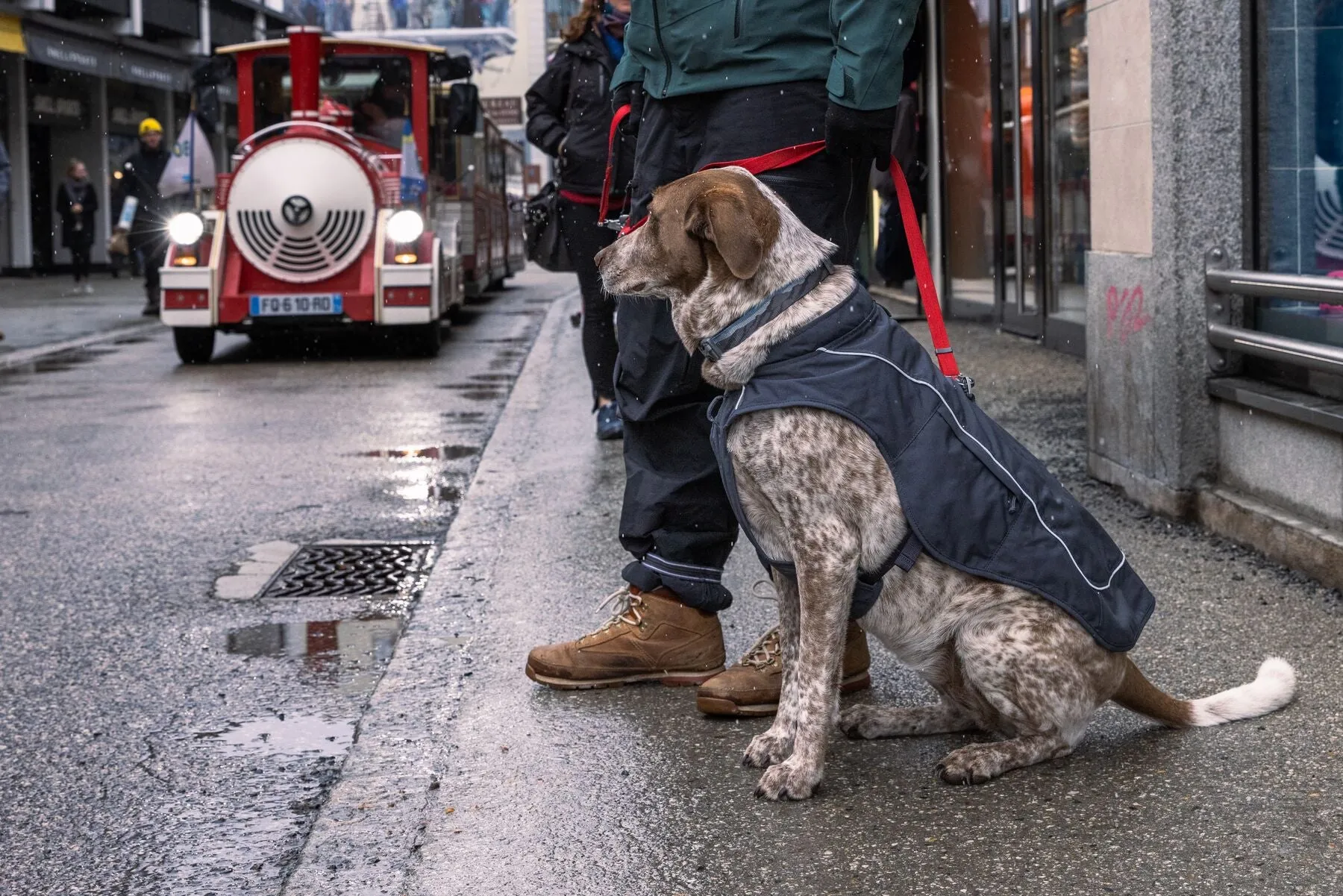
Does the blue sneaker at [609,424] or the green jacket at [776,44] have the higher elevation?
the green jacket at [776,44]

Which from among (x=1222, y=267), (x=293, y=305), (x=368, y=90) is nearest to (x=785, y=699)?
(x=1222, y=267)

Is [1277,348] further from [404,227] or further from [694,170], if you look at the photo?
[404,227]

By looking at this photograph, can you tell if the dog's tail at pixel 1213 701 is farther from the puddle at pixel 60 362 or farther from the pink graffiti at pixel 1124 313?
the puddle at pixel 60 362

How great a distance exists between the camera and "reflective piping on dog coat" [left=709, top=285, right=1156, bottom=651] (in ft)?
10.2

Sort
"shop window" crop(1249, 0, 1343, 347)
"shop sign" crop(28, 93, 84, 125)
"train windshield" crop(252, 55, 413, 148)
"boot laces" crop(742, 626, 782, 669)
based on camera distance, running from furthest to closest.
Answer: "shop sign" crop(28, 93, 84, 125) → "train windshield" crop(252, 55, 413, 148) → "shop window" crop(1249, 0, 1343, 347) → "boot laces" crop(742, 626, 782, 669)

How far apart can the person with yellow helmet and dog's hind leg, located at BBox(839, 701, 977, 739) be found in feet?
53.8

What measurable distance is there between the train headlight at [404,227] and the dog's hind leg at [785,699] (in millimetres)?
10004

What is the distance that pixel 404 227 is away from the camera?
42.4 feet

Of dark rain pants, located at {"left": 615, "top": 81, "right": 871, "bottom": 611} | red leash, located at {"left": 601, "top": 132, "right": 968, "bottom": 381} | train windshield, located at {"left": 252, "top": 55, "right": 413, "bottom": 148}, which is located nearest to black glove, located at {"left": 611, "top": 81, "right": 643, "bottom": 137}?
dark rain pants, located at {"left": 615, "top": 81, "right": 871, "bottom": 611}

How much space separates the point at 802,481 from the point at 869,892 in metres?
0.83

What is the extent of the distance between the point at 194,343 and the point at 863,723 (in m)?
10.3

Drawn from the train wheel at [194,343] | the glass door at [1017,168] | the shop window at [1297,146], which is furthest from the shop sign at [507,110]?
the shop window at [1297,146]

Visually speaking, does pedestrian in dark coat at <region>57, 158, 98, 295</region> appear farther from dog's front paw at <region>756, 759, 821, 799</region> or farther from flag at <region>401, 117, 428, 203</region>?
dog's front paw at <region>756, 759, 821, 799</region>

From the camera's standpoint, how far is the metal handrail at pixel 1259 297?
4516mm
